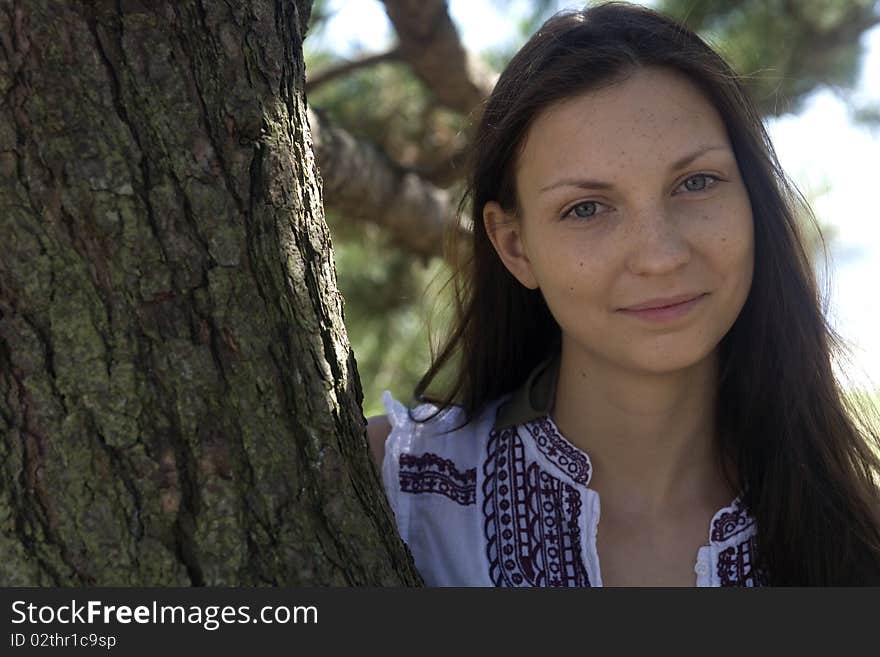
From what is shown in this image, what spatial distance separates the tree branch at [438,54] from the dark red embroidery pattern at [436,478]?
132 centimetres

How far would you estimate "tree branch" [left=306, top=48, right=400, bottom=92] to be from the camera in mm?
2939

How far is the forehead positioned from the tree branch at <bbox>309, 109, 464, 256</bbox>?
89 centimetres

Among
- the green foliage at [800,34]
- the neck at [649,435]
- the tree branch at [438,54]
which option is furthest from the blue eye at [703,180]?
the green foliage at [800,34]

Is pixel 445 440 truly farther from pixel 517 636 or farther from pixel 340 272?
pixel 340 272

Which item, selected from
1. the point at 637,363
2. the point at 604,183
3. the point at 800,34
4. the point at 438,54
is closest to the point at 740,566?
the point at 637,363

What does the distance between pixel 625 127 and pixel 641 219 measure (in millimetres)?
133

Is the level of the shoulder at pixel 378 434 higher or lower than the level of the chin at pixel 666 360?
higher

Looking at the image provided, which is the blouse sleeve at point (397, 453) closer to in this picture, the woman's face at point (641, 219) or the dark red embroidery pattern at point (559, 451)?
the dark red embroidery pattern at point (559, 451)

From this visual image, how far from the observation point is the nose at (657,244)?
1446 mm

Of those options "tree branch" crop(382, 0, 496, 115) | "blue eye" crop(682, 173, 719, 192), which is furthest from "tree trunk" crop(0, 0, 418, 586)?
"tree branch" crop(382, 0, 496, 115)

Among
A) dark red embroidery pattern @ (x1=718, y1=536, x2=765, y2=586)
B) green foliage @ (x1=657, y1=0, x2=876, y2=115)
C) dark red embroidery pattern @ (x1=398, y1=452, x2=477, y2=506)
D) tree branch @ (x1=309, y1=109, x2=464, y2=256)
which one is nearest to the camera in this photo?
dark red embroidery pattern @ (x1=718, y1=536, x2=765, y2=586)

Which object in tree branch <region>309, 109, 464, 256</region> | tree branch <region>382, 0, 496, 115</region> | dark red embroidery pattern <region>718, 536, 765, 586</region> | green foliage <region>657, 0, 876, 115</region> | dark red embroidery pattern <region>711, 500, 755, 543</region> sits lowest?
dark red embroidery pattern <region>718, 536, 765, 586</region>

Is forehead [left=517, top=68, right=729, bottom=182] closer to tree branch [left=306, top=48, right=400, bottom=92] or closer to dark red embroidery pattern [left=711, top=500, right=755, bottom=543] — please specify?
dark red embroidery pattern [left=711, top=500, right=755, bottom=543]

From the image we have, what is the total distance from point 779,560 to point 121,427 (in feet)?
3.33
